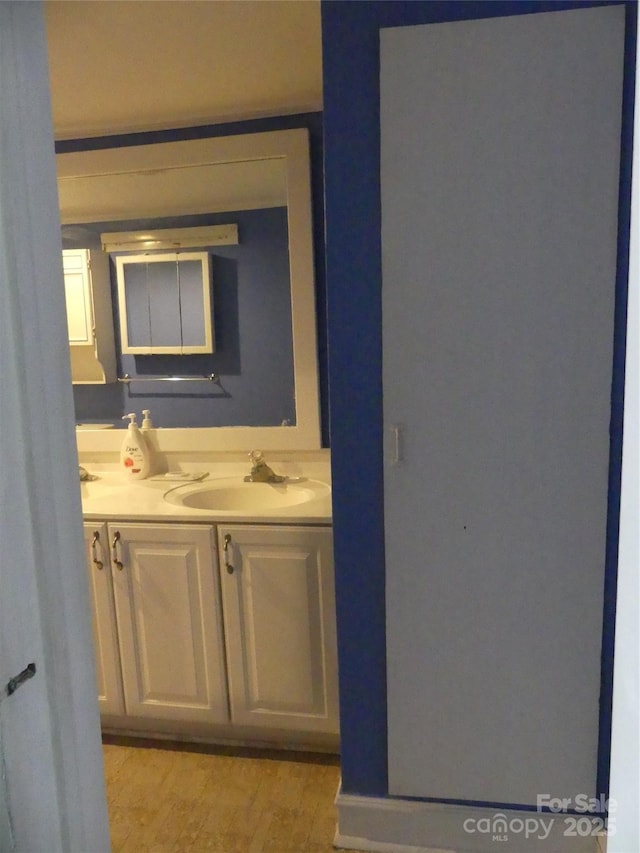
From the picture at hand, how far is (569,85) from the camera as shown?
4.64 feet

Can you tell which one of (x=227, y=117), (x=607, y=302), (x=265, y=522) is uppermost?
(x=227, y=117)

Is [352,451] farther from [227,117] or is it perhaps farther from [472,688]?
[227,117]

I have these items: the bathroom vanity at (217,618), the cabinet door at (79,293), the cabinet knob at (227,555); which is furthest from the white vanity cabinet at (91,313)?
the cabinet knob at (227,555)

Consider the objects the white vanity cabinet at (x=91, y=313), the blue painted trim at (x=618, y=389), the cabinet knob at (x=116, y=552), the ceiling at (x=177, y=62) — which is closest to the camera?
the blue painted trim at (x=618, y=389)

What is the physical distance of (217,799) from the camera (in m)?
1.94

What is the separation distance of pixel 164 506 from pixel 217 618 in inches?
Result: 16.0

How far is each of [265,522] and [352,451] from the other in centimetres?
49

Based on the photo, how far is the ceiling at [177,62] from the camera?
5.18 ft

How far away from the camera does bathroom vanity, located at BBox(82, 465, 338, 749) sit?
6.48ft

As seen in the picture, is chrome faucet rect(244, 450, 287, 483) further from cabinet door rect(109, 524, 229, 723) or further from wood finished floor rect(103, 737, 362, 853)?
wood finished floor rect(103, 737, 362, 853)

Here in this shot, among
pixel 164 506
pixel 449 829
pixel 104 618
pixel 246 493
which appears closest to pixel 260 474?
pixel 246 493

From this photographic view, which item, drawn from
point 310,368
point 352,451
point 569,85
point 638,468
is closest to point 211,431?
point 310,368

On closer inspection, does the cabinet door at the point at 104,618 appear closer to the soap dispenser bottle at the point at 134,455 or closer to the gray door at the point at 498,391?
the soap dispenser bottle at the point at 134,455

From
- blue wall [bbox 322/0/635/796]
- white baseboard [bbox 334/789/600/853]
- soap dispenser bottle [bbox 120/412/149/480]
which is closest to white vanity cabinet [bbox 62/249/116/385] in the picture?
soap dispenser bottle [bbox 120/412/149/480]
